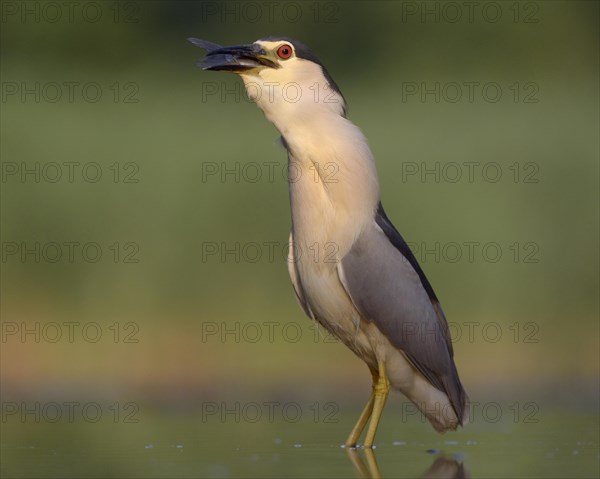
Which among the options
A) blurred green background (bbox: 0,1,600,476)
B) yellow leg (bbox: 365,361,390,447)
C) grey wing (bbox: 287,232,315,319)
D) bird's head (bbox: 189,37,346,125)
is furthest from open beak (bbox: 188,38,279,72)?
blurred green background (bbox: 0,1,600,476)

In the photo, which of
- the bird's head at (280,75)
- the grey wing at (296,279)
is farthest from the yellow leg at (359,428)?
the bird's head at (280,75)

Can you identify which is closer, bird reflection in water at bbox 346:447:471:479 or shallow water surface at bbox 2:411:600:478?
bird reflection in water at bbox 346:447:471:479

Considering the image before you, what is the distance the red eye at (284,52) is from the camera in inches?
241

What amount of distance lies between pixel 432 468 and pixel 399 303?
1.09 metres

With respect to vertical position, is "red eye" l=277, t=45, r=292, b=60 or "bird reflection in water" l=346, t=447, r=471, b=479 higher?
"red eye" l=277, t=45, r=292, b=60

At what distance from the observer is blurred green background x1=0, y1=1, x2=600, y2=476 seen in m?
9.17

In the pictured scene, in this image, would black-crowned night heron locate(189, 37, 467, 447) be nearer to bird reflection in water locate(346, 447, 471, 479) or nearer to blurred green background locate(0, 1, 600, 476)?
bird reflection in water locate(346, 447, 471, 479)

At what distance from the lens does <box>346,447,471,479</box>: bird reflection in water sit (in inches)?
199

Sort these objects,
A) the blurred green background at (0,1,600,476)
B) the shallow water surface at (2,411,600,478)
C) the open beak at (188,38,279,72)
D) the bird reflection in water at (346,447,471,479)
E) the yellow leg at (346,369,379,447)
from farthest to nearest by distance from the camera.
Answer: the blurred green background at (0,1,600,476), the yellow leg at (346,369,379,447), the open beak at (188,38,279,72), the shallow water surface at (2,411,600,478), the bird reflection in water at (346,447,471,479)

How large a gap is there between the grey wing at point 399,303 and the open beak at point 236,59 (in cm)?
84

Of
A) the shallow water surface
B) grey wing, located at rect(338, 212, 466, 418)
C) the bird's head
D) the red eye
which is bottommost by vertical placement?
the shallow water surface

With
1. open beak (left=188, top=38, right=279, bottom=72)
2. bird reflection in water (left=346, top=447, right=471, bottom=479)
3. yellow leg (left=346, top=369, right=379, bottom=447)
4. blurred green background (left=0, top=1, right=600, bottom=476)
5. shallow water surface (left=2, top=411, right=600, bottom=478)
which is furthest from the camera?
blurred green background (left=0, top=1, right=600, bottom=476)

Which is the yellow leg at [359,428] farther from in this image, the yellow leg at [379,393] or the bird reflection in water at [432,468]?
the bird reflection in water at [432,468]

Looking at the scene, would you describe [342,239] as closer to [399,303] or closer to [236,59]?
[399,303]
